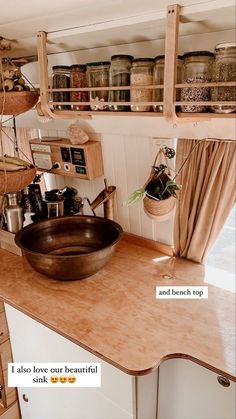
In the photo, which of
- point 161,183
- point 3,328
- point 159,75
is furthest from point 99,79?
point 3,328

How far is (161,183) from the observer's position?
54.8 inches

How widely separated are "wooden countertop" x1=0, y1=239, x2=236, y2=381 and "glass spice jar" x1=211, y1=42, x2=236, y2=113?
72cm

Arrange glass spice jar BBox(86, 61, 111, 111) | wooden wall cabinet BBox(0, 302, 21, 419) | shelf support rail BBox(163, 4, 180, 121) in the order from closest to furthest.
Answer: shelf support rail BBox(163, 4, 180, 121), glass spice jar BBox(86, 61, 111, 111), wooden wall cabinet BBox(0, 302, 21, 419)

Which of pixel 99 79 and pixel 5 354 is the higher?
pixel 99 79

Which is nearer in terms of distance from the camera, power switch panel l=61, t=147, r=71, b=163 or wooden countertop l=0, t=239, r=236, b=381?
wooden countertop l=0, t=239, r=236, b=381

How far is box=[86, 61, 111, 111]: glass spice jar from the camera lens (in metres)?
1.23

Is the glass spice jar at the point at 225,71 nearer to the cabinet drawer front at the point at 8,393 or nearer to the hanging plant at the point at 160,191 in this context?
the hanging plant at the point at 160,191

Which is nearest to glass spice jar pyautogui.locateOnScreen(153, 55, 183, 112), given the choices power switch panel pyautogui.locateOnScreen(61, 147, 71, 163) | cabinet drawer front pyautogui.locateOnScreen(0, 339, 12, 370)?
power switch panel pyautogui.locateOnScreen(61, 147, 71, 163)

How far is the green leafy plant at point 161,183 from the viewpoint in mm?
1325

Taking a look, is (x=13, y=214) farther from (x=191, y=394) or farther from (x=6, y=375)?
(x=191, y=394)

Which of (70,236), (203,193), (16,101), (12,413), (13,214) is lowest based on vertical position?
(12,413)

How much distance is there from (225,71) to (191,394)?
110 centimetres

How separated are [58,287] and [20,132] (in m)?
1.04

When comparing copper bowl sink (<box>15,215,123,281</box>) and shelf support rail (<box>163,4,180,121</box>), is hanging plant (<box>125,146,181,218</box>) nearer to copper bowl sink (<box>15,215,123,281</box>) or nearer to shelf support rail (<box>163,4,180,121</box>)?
copper bowl sink (<box>15,215,123,281</box>)
